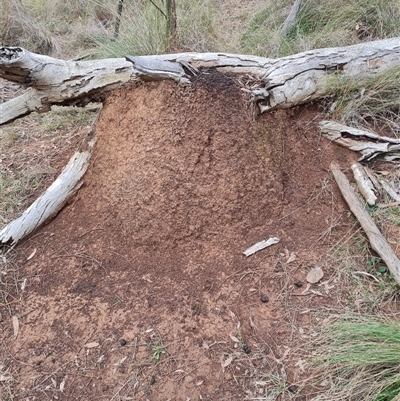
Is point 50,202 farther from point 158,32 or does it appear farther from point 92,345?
point 158,32

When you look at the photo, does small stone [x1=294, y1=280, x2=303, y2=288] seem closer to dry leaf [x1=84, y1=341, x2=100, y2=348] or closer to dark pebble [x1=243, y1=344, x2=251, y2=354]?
dark pebble [x1=243, y1=344, x2=251, y2=354]

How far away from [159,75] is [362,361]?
167cm

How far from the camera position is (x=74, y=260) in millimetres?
2375

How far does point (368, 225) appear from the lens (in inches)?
91.5

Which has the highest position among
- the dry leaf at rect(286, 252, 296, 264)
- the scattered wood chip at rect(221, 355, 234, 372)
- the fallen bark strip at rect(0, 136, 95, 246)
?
the fallen bark strip at rect(0, 136, 95, 246)

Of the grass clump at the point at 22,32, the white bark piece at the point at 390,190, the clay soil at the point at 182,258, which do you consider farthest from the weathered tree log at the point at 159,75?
the grass clump at the point at 22,32

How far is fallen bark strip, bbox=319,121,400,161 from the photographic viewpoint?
2680 millimetres

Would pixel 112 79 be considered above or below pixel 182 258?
above

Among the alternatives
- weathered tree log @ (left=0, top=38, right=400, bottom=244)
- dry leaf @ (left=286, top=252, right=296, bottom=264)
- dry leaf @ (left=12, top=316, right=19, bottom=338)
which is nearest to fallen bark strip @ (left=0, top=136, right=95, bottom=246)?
weathered tree log @ (left=0, top=38, right=400, bottom=244)

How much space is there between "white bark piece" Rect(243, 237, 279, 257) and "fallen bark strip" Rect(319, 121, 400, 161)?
2.67ft

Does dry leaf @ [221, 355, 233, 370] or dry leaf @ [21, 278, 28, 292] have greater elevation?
dry leaf @ [21, 278, 28, 292]

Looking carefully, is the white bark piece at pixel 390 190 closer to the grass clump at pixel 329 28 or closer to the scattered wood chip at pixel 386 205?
the scattered wood chip at pixel 386 205

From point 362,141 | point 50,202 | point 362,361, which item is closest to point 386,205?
point 362,141

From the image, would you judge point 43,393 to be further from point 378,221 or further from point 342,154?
point 342,154
